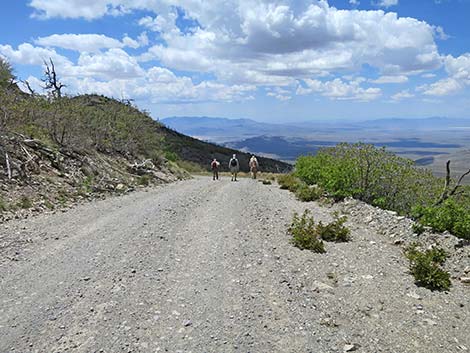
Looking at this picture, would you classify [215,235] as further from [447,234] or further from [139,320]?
[447,234]

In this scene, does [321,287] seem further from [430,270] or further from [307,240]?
[307,240]

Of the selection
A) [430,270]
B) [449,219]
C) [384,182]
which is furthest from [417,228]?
[384,182]

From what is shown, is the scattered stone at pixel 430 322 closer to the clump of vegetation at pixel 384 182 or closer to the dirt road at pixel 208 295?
the dirt road at pixel 208 295

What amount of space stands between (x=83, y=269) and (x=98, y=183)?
9.81 m

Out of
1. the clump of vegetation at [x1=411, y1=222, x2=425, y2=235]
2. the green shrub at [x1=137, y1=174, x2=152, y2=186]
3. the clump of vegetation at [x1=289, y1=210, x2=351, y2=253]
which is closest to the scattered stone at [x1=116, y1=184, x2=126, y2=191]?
the green shrub at [x1=137, y1=174, x2=152, y2=186]

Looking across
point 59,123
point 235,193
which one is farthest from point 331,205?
point 59,123

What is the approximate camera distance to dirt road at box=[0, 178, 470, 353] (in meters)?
4.76

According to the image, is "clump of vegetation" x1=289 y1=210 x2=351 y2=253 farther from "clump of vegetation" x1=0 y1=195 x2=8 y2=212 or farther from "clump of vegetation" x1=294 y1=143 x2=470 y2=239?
"clump of vegetation" x1=0 y1=195 x2=8 y2=212

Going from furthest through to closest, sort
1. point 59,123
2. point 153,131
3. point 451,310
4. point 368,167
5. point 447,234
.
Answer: point 153,131
point 59,123
point 368,167
point 447,234
point 451,310

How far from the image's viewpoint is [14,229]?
9.21 metres

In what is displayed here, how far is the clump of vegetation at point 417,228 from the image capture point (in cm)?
907

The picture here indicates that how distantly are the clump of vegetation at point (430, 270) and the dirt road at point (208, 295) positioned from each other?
0.19m

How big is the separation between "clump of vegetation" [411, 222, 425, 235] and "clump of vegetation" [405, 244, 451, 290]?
127 cm

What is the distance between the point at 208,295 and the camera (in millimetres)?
5910
